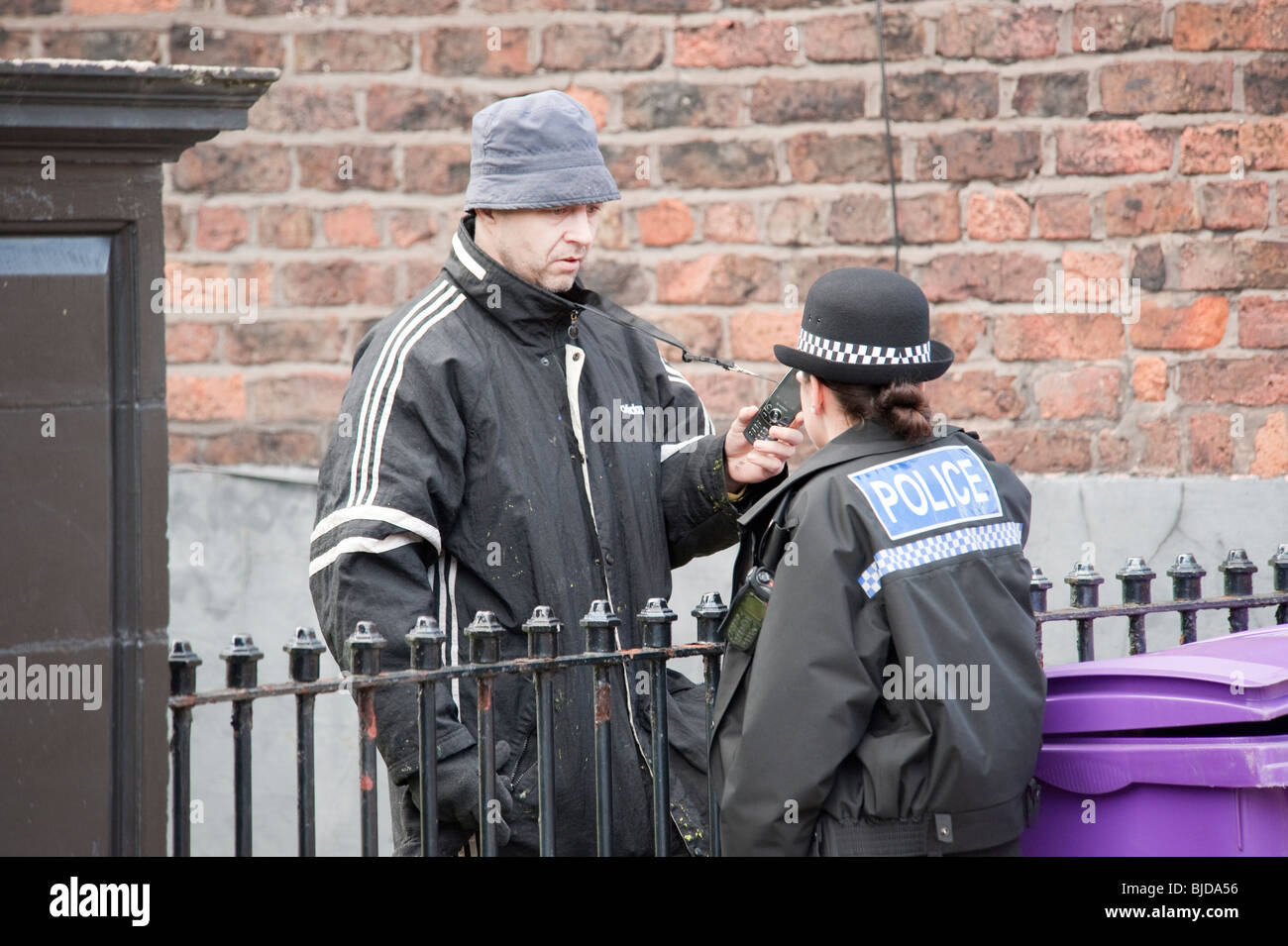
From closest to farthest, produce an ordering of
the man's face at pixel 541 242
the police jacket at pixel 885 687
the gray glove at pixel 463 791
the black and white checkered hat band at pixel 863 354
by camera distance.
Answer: the police jacket at pixel 885 687
the black and white checkered hat band at pixel 863 354
the gray glove at pixel 463 791
the man's face at pixel 541 242

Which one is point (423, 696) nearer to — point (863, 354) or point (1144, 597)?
point (863, 354)

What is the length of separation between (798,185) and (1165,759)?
2.68 metres

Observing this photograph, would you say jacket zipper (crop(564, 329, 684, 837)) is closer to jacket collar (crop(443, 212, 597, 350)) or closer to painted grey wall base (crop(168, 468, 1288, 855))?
jacket collar (crop(443, 212, 597, 350))

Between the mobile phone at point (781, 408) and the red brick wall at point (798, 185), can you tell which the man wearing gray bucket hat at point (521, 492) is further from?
the red brick wall at point (798, 185)

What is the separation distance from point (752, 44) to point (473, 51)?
824 mm

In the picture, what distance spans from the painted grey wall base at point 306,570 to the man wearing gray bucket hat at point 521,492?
1.67m

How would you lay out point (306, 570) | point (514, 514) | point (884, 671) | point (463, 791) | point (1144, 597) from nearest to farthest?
point (884, 671) → point (463, 791) → point (514, 514) → point (1144, 597) → point (306, 570)

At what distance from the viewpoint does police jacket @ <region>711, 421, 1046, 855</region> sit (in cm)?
222

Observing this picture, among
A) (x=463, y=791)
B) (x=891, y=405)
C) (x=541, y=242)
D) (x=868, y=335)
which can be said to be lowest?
(x=463, y=791)

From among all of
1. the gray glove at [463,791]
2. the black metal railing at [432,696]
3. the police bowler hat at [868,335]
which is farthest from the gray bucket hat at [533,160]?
the gray glove at [463,791]

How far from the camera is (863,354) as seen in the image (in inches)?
97.3

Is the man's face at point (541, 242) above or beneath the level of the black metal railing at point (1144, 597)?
above

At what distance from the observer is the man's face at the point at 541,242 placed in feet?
10.0

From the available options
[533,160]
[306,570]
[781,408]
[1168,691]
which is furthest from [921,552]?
[306,570]
